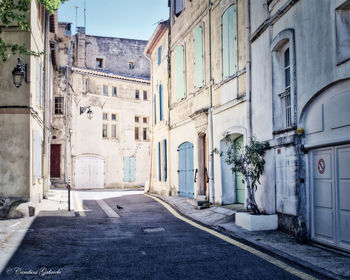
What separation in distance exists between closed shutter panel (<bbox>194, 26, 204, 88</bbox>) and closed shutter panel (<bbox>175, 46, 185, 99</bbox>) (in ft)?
4.81

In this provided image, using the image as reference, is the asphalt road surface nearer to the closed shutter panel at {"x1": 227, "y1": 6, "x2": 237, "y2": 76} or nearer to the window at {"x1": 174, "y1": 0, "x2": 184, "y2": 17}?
the closed shutter panel at {"x1": 227, "y1": 6, "x2": 237, "y2": 76}

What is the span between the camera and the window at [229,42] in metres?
11.2

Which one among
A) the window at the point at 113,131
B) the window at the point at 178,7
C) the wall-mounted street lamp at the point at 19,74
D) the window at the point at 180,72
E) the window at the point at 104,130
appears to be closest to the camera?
the wall-mounted street lamp at the point at 19,74

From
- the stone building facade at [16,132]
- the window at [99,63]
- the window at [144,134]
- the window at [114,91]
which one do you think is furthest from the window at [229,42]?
the window at [99,63]

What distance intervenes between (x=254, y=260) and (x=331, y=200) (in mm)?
1737

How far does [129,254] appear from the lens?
6.17 meters

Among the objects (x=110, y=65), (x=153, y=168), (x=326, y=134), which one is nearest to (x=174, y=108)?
(x=153, y=168)

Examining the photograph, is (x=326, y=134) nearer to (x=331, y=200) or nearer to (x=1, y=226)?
(x=331, y=200)

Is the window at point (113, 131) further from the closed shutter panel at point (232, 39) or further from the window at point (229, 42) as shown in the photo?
the closed shutter panel at point (232, 39)

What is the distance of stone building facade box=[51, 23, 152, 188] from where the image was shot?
89.8ft

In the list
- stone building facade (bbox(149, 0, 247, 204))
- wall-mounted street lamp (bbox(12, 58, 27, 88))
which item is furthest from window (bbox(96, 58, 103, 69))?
wall-mounted street lamp (bbox(12, 58, 27, 88))

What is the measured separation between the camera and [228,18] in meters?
11.6

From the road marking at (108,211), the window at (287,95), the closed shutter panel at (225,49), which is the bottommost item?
the road marking at (108,211)

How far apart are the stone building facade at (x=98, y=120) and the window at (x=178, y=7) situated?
10919 mm
